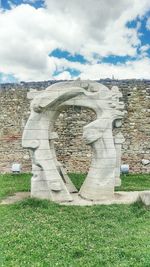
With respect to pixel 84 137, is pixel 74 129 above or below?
above

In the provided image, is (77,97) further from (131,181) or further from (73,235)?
(131,181)

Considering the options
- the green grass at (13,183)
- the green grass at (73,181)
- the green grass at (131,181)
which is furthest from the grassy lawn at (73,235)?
the green grass at (131,181)

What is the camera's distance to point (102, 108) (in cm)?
1077

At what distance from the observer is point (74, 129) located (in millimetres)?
16141

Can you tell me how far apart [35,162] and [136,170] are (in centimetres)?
654

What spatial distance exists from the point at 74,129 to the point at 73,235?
355 inches

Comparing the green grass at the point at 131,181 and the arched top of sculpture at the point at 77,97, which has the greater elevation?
the arched top of sculpture at the point at 77,97

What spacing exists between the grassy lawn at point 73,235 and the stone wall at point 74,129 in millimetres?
6523

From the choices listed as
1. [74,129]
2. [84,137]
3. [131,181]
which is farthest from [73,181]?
[84,137]

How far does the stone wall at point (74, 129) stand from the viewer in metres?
16.0

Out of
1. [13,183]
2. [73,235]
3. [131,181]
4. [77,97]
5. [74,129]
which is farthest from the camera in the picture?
[74,129]

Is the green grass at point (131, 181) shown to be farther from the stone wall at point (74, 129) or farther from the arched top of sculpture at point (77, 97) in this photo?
the arched top of sculpture at point (77, 97)

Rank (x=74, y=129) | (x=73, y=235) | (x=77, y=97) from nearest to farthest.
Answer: (x=73, y=235)
(x=77, y=97)
(x=74, y=129)

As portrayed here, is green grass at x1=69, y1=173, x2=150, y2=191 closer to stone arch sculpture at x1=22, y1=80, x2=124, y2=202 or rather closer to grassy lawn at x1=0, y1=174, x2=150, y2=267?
stone arch sculpture at x1=22, y1=80, x2=124, y2=202
